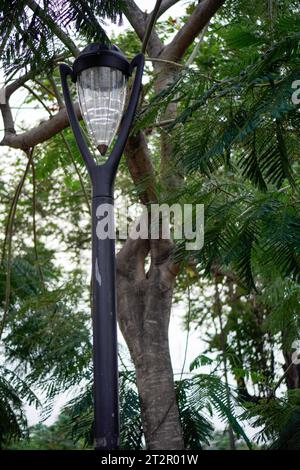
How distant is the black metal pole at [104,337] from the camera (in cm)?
213

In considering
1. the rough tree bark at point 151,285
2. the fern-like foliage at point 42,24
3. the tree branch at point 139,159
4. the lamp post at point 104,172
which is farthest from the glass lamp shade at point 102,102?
the tree branch at point 139,159

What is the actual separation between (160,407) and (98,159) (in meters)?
1.90

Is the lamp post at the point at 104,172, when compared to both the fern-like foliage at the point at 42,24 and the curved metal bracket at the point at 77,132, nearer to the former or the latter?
the curved metal bracket at the point at 77,132

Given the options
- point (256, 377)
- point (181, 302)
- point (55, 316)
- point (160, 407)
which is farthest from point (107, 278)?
point (181, 302)

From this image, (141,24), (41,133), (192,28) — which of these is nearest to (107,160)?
(41,133)

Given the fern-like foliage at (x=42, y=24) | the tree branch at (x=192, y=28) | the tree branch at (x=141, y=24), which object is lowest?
the fern-like foliage at (x=42, y=24)

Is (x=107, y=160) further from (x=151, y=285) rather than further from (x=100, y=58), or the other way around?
(x=151, y=285)

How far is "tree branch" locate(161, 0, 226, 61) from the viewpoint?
3943mm

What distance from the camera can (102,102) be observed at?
8.18 feet

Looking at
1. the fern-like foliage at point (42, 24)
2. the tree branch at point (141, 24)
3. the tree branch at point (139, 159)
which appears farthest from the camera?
the tree branch at point (141, 24)

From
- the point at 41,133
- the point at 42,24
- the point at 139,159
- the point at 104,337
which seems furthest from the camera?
the point at 139,159

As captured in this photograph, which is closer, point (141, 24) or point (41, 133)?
point (41, 133)

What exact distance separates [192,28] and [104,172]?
2.04 meters

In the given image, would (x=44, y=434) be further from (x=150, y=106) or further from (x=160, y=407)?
(x=150, y=106)
